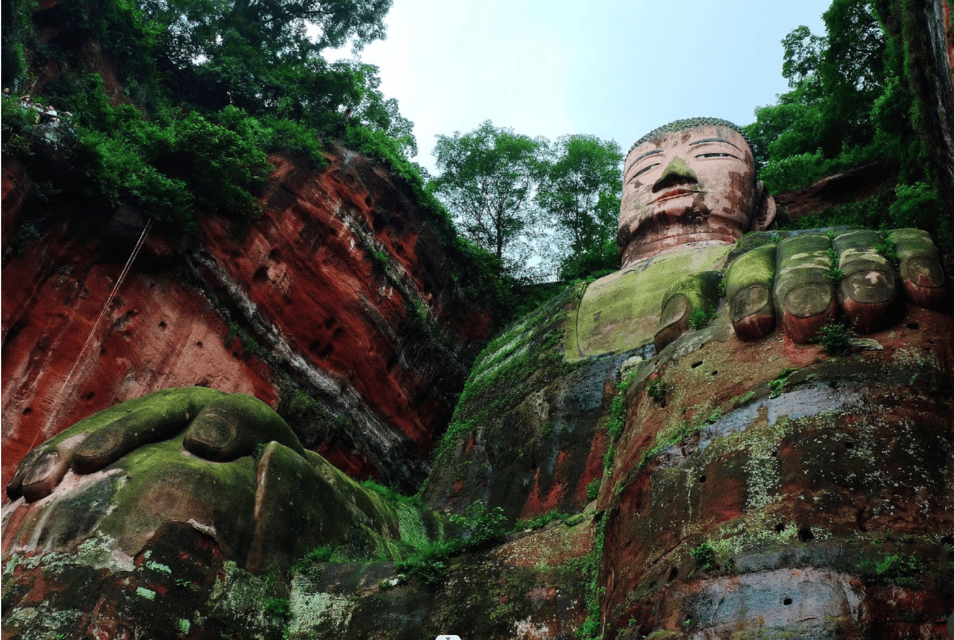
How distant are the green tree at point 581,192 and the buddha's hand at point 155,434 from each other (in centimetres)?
1648

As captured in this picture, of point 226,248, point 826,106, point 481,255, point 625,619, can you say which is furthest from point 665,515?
point 826,106

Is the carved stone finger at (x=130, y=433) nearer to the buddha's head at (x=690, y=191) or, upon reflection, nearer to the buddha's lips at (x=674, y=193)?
the buddha's head at (x=690, y=191)

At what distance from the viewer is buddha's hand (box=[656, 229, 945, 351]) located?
7129 millimetres

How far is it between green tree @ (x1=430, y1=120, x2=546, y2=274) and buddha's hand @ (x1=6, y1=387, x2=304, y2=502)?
16678 millimetres

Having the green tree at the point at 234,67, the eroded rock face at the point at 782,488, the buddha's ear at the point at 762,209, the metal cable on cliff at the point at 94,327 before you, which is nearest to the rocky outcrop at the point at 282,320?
the metal cable on cliff at the point at 94,327

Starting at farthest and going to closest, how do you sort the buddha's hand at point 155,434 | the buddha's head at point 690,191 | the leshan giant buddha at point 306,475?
the buddha's head at point 690,191
the buddha's hand at point 155,434
the leshan giant buddha at point 306,475

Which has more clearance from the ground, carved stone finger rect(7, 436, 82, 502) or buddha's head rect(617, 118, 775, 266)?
buddha's head rect(617, 118, 775, 266)

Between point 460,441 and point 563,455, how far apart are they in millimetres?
2382

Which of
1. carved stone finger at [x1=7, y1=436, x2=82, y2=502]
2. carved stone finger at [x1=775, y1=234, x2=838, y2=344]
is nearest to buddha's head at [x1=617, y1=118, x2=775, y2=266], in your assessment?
carved stone finger at [x1=775, y1=234, x2=838, y2=344]

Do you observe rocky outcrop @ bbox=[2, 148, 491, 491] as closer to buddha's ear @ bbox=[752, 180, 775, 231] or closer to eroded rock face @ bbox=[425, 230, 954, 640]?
buddha's ear @ bbox=[752, 180, 775, 231]

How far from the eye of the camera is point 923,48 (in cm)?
750

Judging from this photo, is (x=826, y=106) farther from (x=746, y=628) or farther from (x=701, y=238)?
(x=746, y=628)

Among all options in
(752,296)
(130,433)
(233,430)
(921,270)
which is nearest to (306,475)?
(233,430)

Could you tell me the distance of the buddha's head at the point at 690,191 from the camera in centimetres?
1464
